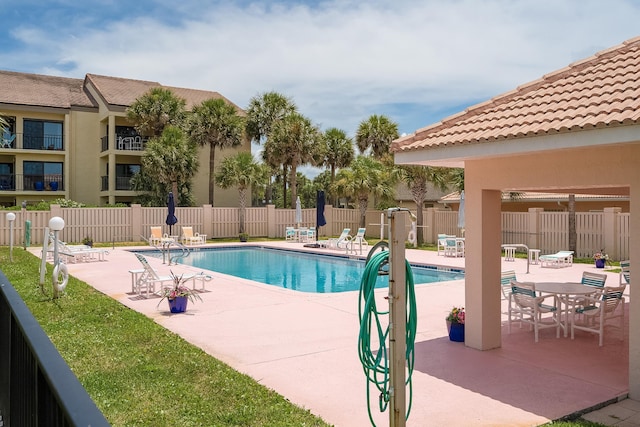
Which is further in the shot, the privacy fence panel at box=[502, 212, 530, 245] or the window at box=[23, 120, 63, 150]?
the window at box=[23, 120, 63, 150]

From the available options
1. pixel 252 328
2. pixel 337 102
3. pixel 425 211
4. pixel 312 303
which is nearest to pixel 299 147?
pixel 337 102

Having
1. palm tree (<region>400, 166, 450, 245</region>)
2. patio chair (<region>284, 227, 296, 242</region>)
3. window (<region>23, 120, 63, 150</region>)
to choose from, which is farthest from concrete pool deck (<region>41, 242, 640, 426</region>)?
window (<region>23, 120, 63, 150</region>)

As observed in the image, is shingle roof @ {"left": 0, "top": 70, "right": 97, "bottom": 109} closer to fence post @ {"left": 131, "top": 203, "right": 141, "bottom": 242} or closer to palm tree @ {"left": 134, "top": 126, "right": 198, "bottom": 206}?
palm tree @ {"left": 134, "top": 126, "right": 198, "bottom": 206}

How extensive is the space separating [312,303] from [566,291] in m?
4.95

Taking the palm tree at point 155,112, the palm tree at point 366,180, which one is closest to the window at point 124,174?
the palm tree at point 155,112

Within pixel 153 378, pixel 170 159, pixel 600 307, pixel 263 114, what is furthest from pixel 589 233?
pixel 263 114

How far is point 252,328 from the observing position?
28.9 ft

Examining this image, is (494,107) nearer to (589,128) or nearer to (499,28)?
(589,128)

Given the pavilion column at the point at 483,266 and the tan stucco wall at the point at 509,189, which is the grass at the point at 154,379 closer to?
the tan stucco wall at the point at 509,189

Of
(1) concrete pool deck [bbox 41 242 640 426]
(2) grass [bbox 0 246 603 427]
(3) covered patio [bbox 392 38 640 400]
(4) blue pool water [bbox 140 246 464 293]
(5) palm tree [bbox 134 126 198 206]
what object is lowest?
(4) blue pool water [bbox 140 246 464 293]

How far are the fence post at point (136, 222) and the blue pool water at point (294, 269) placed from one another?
4.79 meters

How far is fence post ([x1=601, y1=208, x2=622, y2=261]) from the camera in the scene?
67.2 ft

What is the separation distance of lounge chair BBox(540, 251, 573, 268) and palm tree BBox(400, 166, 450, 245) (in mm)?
8757

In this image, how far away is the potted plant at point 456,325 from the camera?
7.80 metres
